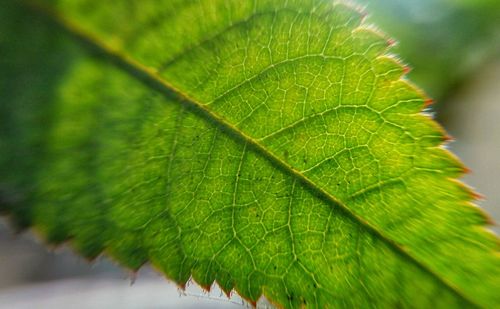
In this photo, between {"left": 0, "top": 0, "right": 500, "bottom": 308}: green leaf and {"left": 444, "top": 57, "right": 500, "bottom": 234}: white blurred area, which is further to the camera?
{"left": 444, "top": 57, "right": 500, "bottom": 234}: white blurred area

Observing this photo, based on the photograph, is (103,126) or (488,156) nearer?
(103,126)

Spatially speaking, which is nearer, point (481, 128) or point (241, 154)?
point (241, 154)

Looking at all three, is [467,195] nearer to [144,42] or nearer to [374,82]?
[374,82]

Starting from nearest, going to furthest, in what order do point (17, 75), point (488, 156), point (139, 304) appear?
point (17, 75), point (139, 304), point (488, 156)

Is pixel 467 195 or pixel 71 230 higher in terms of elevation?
pixel 467 195

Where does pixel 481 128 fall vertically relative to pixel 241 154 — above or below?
above

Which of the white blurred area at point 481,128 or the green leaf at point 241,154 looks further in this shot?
the white blurred area at point 481,128

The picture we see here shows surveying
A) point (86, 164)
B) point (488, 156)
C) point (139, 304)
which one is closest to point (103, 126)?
point (86, 164)

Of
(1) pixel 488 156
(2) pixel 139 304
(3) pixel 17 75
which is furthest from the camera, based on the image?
(1) pixel 488 156
